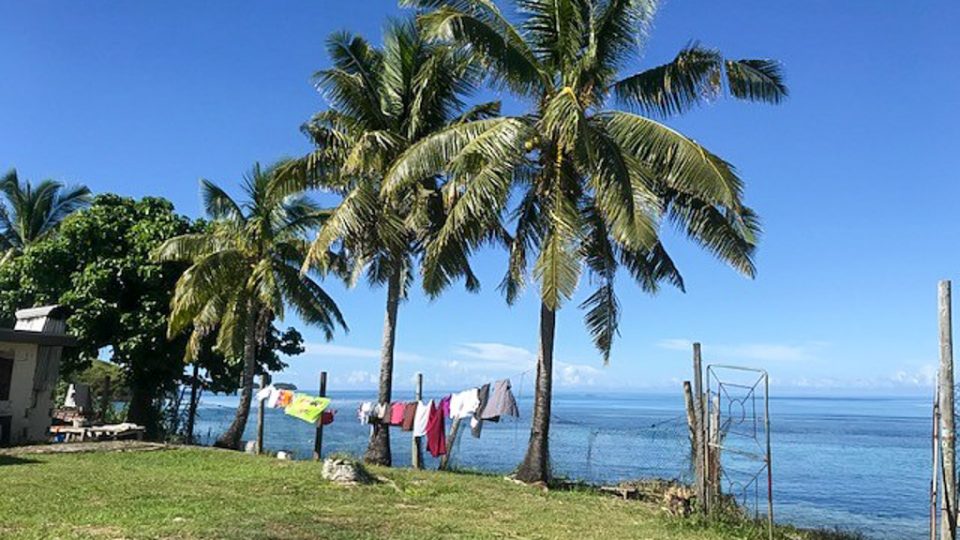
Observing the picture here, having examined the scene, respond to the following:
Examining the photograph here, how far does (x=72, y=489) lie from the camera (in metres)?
10.9

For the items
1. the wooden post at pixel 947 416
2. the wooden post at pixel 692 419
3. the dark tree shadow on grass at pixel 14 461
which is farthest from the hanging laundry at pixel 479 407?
the wooden post at pixel 947 416

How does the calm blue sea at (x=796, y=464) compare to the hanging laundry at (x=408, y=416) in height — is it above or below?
below

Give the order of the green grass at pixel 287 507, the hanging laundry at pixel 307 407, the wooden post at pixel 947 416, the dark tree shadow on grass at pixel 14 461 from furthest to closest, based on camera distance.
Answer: the hanging laundry at pixel 307 407
the dark tree shadow on grass at pixel 14 461
the green grass at pixel 287 507
the wooden post at pixel 947 416

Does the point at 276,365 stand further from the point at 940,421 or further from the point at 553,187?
the point at 940,421

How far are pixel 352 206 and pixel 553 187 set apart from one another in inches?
153

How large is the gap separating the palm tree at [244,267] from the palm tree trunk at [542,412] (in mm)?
6799

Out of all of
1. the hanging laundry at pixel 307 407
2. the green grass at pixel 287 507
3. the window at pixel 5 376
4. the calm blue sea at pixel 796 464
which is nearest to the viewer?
the green grass at pixel 287 507

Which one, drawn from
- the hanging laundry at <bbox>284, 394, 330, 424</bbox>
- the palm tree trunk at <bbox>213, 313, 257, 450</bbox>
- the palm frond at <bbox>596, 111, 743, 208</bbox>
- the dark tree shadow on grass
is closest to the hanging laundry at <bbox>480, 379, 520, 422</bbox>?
the hanging laundry at <bbox>284, 394, 330, 424</bbox>

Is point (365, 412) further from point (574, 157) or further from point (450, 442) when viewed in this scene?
point (574, 157)

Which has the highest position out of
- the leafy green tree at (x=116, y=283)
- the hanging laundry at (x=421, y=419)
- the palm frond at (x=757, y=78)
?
the palm frond at (x=757, y=78)

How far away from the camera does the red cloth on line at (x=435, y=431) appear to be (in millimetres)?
15938

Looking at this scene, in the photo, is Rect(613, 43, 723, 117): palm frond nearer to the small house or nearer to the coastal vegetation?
the coastal vegetation

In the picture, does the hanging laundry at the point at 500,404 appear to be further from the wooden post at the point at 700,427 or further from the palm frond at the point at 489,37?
the palm frond at the point at 489,37

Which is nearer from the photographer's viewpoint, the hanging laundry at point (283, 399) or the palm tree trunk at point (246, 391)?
the hanging laundry at point (283, 399)
